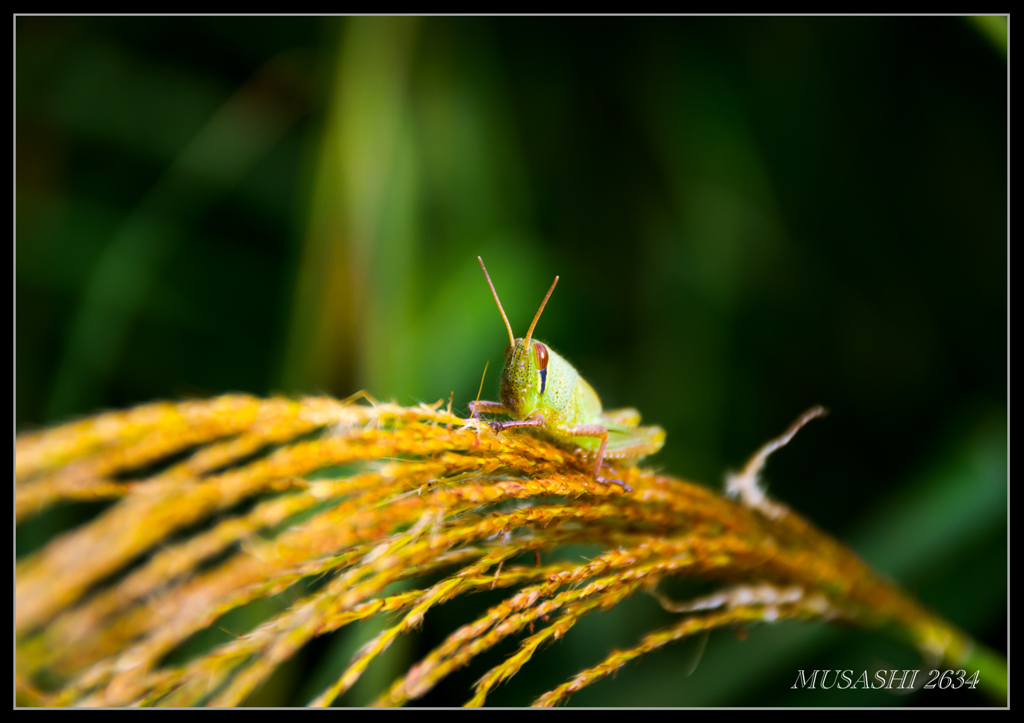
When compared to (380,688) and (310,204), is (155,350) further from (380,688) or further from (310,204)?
(380,688)

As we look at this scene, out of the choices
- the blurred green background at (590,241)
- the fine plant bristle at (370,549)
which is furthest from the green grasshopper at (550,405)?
the blurred green background at (590,241)

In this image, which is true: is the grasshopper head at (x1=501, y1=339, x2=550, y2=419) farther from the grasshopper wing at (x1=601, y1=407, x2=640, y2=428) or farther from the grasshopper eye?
the grasshopper wing at (x1=601, y1=407, x2=640, y2=428)

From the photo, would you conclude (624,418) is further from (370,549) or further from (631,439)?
(370,549)

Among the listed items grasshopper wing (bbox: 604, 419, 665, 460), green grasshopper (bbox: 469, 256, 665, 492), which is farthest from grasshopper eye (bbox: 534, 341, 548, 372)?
grasshopper wing (bbox: 604, 419, 665, 460)

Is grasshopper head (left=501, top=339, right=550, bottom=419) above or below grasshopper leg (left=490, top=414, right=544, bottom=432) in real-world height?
above

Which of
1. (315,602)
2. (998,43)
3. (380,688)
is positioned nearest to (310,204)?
(380,688)

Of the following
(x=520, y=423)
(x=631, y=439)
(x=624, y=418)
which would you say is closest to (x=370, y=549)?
(x=520, y=423)

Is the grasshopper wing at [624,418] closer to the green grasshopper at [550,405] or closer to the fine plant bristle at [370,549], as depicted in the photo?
the green grasshopper at [550,405]
